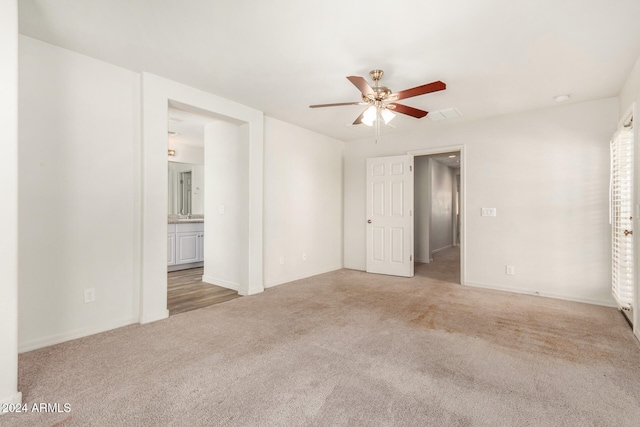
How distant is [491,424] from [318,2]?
2685 mm

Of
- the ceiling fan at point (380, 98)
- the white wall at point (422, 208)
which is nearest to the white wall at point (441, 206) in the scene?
the white wall at point (422, 208)

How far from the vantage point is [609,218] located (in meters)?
3.74

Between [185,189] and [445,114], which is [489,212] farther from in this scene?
[185,189]

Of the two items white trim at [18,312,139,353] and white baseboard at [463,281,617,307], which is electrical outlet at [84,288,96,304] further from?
white baseboard at [463,281,617,307]

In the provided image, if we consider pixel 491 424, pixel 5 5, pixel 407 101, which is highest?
pixel 407 101

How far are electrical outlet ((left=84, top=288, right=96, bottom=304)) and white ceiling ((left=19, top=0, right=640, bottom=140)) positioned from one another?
82.8 inches

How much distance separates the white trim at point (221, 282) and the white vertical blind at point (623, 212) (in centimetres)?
434

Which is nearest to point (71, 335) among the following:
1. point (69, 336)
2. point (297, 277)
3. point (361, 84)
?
point (69, 336)

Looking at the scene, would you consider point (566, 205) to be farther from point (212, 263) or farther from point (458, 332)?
point (212, 263)

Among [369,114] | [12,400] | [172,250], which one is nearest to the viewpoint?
Result: [12,400]

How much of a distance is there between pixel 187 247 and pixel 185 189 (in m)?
1.41

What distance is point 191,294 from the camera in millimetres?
4184

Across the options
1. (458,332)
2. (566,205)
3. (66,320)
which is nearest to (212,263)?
(66,320)

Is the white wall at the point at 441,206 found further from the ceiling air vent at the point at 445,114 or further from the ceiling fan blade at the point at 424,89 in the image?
the ceiling fan blade at the point at 424,89
